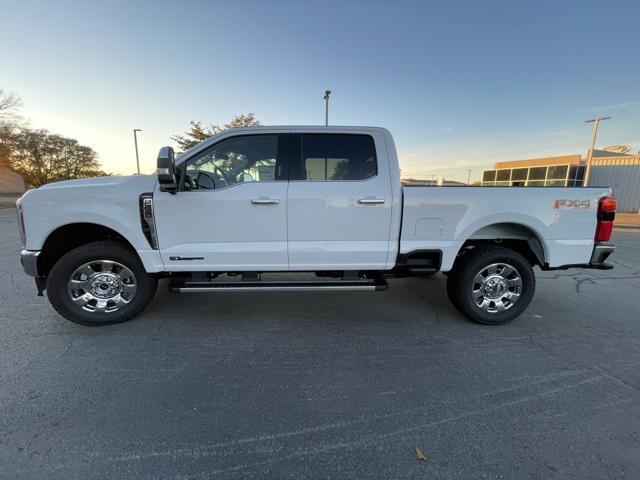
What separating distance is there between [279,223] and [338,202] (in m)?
0.67

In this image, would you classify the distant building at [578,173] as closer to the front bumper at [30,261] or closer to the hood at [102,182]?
the hood at [102,182]

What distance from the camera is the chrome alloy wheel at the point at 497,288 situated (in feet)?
11.7

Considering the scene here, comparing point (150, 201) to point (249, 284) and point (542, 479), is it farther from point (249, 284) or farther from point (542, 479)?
point (542, 479)

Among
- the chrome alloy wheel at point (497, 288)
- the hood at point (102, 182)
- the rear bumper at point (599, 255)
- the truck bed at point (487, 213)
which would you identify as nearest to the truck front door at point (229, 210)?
the hood at point (102, 182)

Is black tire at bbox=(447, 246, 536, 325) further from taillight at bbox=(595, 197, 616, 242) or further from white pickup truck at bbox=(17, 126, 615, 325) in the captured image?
taillight at bbox=(595, 197, 616, 242)

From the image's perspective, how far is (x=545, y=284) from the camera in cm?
521

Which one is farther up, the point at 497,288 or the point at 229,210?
the point at 229,210

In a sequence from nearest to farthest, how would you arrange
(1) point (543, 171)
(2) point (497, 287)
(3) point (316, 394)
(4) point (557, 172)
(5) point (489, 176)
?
(3) point (316, 394)
(2) point (497, 287)
(4) point (557, 172)
(1) point (543, 171)
(5) point (489, 176)

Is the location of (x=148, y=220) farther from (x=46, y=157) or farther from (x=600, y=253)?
(x=46, y=157)

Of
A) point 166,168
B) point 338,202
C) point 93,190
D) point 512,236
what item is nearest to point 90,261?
point 93,190

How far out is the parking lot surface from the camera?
1.81m

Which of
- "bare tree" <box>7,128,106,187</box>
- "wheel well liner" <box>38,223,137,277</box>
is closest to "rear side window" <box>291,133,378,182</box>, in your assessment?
"wheel well liner" <box>38,223,137,277</box>

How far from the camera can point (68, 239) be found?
3492mm

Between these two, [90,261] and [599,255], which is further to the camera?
[599,255]
